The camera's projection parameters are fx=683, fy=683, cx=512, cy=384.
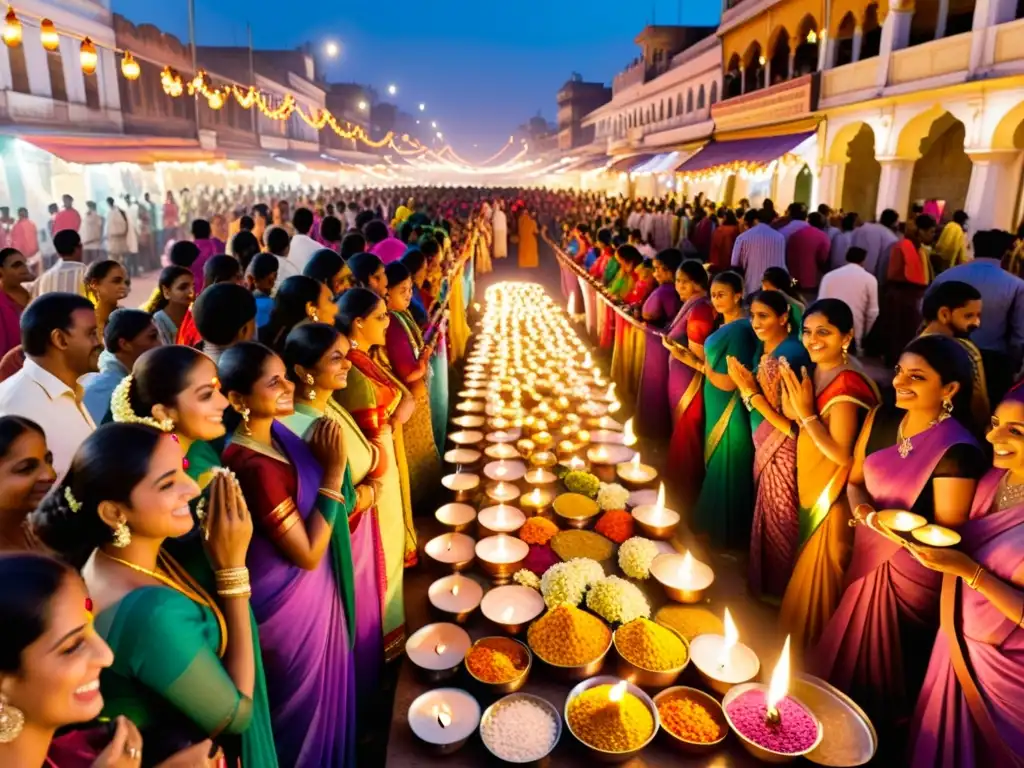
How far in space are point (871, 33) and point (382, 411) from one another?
1748 centimetres

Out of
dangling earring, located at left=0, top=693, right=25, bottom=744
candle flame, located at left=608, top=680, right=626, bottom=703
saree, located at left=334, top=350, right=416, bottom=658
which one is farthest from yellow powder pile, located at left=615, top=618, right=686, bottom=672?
dangling earring, located at left=0, top=693, right=25, bottom=744

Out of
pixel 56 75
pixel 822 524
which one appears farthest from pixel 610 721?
pixel 56 75

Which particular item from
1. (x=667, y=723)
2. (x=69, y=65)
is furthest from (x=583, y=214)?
(x=667, y=723)

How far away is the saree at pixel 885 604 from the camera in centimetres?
259

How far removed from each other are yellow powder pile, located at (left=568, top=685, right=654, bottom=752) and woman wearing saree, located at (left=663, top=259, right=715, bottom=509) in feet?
7.81

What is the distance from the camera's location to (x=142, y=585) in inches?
61.0

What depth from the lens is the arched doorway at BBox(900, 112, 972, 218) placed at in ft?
49.4

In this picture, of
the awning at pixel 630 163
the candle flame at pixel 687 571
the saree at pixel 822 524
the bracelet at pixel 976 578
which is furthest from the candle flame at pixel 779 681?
the awning at pixel 630 163

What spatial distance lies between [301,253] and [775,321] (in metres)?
4.80

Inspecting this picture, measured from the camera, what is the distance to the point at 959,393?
262cm

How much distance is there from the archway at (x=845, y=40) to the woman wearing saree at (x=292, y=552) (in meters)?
16.4

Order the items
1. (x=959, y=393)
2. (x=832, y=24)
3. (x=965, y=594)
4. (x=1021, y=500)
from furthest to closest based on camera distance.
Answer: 1. (x=832, y=24)
2. (x=959, y=393)
3. (x=965, y=594)
4. (x=1021, y=500)

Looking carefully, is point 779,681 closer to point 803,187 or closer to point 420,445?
point 420,445

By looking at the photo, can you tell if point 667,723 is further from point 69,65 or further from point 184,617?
point 69,65
